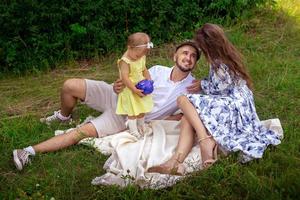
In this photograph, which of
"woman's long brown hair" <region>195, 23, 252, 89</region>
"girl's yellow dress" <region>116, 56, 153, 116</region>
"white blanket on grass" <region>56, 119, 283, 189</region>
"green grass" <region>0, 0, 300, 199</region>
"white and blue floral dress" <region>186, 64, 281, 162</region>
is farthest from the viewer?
"girl's yellow dress" <region>116, 56, 153, 116</region>

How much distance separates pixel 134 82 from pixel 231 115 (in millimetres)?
830

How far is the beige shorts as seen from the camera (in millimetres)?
4672

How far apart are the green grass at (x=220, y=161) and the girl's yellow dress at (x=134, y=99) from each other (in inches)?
17.0

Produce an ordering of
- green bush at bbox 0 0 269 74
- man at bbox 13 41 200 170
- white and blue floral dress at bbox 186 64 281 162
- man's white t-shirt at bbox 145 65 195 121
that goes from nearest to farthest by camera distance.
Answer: white and blue floral dress at bbox 186 64 281 162 → man at bbox 13 41 200 170 → man's white t-shirt at bbox 145 65 195 121 → green bush at bbox 0 0 269 74

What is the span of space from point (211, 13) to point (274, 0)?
40.5 inches

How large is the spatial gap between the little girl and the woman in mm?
355

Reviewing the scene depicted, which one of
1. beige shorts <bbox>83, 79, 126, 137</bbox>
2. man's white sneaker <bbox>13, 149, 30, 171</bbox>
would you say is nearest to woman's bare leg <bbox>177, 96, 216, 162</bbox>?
beige shorts <bbox>83, 79, 126, 137</bbox>

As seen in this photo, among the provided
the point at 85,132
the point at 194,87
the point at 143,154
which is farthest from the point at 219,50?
the point at 85,132

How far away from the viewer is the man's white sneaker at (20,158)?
4.17 metres

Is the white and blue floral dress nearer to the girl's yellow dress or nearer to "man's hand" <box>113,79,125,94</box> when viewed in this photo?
the girl's yellow dress

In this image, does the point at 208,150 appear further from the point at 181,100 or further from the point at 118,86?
the point at 118,86

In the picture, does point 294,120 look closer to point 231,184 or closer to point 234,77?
point 234,77

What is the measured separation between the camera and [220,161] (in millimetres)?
A: 3961

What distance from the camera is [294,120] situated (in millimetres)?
4895
